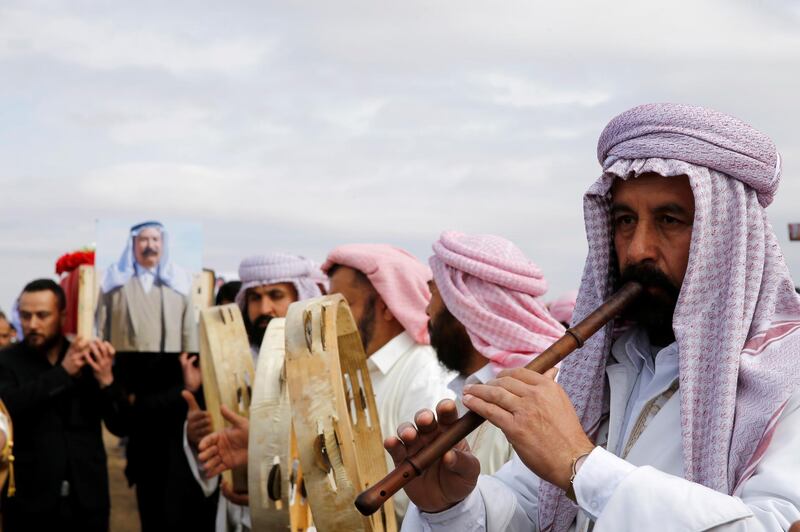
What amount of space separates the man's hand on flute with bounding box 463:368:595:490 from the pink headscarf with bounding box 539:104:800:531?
33cm

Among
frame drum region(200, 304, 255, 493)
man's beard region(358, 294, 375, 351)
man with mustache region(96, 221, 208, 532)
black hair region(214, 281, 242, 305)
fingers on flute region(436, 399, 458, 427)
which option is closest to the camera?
fingers on flute region(436, 399, 458, 427)

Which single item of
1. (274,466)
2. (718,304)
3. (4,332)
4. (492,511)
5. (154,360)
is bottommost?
(4,332)

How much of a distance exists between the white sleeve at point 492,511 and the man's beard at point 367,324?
9.01 feet

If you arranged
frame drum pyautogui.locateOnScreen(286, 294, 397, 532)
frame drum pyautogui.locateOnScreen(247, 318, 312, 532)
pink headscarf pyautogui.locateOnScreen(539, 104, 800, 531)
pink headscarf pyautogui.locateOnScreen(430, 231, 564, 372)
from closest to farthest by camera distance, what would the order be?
pink headscarf pyautogui.locateOnScreen(539, 104, 800, 531) → frame drum pyautogui.locateOnScreen(286, 294, 397, 532) → frame drum pyautogui.locateOnScreen(247, 318, 312, 532) → pink headscarf pyautogui.locateOnScreen(430, 231, 564, 372)

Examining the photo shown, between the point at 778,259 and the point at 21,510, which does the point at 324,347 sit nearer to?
the point at 778,259

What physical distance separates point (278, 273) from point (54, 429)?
6.87ft

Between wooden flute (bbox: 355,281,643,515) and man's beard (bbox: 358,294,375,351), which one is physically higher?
wooden flute (bbox: 355,281,643,515)

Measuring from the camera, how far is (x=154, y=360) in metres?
7.20

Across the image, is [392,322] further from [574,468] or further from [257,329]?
[574,468]

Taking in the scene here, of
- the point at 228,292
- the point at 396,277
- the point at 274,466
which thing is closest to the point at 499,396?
the point at 274,466

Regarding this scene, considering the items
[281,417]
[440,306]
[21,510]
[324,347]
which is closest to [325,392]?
[324,347]

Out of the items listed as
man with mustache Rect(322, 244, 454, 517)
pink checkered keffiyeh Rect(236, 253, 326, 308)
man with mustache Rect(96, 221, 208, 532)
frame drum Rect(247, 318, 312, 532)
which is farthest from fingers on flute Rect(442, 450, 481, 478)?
pink checkered keffiyeh Rect(236, 253, 326, 308)

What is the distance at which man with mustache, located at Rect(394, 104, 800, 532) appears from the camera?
1.94m

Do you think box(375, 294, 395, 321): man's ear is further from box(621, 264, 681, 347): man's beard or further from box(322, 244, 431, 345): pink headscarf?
box(621, 264, 681, 347): man's beard
